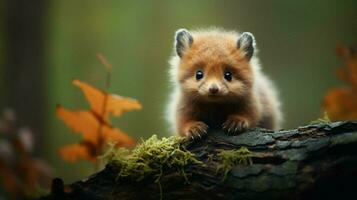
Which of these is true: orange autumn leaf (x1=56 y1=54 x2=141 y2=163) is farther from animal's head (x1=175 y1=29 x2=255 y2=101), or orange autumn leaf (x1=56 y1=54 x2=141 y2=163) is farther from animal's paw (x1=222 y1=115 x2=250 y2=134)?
animal's paw (x1=222 y1=115 x2=250 y2=134)

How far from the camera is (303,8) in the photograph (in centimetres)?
549

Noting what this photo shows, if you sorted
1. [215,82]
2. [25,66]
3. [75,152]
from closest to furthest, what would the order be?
[215,82]
[75,152]
[25,66]

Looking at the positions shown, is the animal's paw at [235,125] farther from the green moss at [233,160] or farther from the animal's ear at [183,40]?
the animal's ear at [183,40]

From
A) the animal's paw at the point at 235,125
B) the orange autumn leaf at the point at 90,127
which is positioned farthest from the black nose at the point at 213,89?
the orange autumn leaf at the point at 90,127

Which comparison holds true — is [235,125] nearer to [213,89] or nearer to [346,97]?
[213,89]

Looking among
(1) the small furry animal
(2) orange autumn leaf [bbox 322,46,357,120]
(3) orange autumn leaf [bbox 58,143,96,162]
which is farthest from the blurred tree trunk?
(2) orange autumn leaf [bbox 322,46,357,120]

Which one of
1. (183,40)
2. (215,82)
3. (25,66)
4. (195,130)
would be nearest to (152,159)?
(195,130)

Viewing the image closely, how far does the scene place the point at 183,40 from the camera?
3518mm

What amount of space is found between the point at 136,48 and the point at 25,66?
162cm

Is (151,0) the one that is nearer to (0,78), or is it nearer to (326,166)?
(0,78)

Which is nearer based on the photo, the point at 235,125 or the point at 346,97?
the point at 235,125

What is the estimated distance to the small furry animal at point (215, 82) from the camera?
320cm

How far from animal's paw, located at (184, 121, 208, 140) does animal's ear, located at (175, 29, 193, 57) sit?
645 mm

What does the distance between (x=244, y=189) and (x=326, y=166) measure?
42 cm
